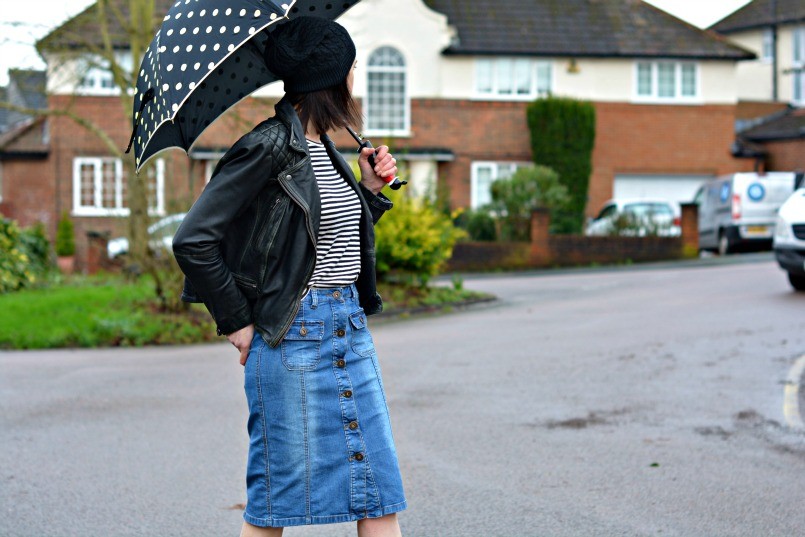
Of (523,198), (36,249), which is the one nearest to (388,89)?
(523,198)

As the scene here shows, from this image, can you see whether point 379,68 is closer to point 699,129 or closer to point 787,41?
point 699,129

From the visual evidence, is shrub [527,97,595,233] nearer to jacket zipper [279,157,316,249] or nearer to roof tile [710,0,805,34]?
roof tile [710,0,805,34]

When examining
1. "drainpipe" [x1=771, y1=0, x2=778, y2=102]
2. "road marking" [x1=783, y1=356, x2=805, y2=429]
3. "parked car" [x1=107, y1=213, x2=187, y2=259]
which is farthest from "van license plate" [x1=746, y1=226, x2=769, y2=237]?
"drainpipe" [x1=771, y1=0, x2=778, y2=102]

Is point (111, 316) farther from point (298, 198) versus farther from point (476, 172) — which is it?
point (476, 172)

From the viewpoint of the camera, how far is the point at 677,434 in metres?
7.52

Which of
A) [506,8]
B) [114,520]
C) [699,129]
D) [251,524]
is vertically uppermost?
[506,8]

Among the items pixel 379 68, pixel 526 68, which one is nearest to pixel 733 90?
pixel 526 68

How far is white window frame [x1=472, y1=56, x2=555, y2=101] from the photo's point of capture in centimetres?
3412

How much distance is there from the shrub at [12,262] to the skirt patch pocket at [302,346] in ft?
53.3

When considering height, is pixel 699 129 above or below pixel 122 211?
above

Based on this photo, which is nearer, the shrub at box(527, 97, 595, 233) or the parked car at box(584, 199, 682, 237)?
the parked car at box(584, 199, 682, 237)

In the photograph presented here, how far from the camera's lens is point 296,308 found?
11.8 feet

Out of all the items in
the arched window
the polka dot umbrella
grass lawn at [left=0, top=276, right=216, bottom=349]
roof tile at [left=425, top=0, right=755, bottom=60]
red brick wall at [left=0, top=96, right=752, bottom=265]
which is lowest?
grass lawn at [left=0, top=276, right=216, bottom=349]

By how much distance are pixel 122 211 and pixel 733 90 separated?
24.3 metres
